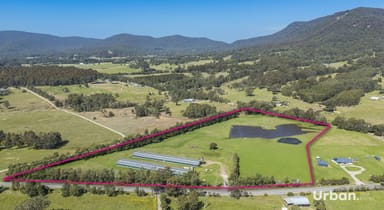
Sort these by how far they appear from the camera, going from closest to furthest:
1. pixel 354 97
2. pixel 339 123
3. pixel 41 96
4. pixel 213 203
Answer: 1. pixel 213 203
2. pixel 339 123
3. pixel 354 97
4. pixel 41 96

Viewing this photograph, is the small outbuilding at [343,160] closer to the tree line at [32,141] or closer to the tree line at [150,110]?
the tree line at [150,110]

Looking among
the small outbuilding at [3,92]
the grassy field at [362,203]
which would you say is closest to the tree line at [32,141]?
the grassy field at [362,203]

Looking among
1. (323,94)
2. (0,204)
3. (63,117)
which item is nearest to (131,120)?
(63,117)

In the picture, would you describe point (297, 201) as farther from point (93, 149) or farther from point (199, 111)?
point (199, 111)

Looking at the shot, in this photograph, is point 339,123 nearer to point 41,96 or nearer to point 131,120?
point 131,120

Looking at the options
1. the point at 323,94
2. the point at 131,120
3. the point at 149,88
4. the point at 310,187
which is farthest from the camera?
the point at 149,88

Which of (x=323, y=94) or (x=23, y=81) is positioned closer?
(x=323, y=94)

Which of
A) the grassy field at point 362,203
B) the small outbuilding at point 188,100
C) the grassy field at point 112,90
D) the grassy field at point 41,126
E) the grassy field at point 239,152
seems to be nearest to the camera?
the grassy field at point 362,203

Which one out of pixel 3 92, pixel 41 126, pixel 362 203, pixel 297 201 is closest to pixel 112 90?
pixel 3 92
